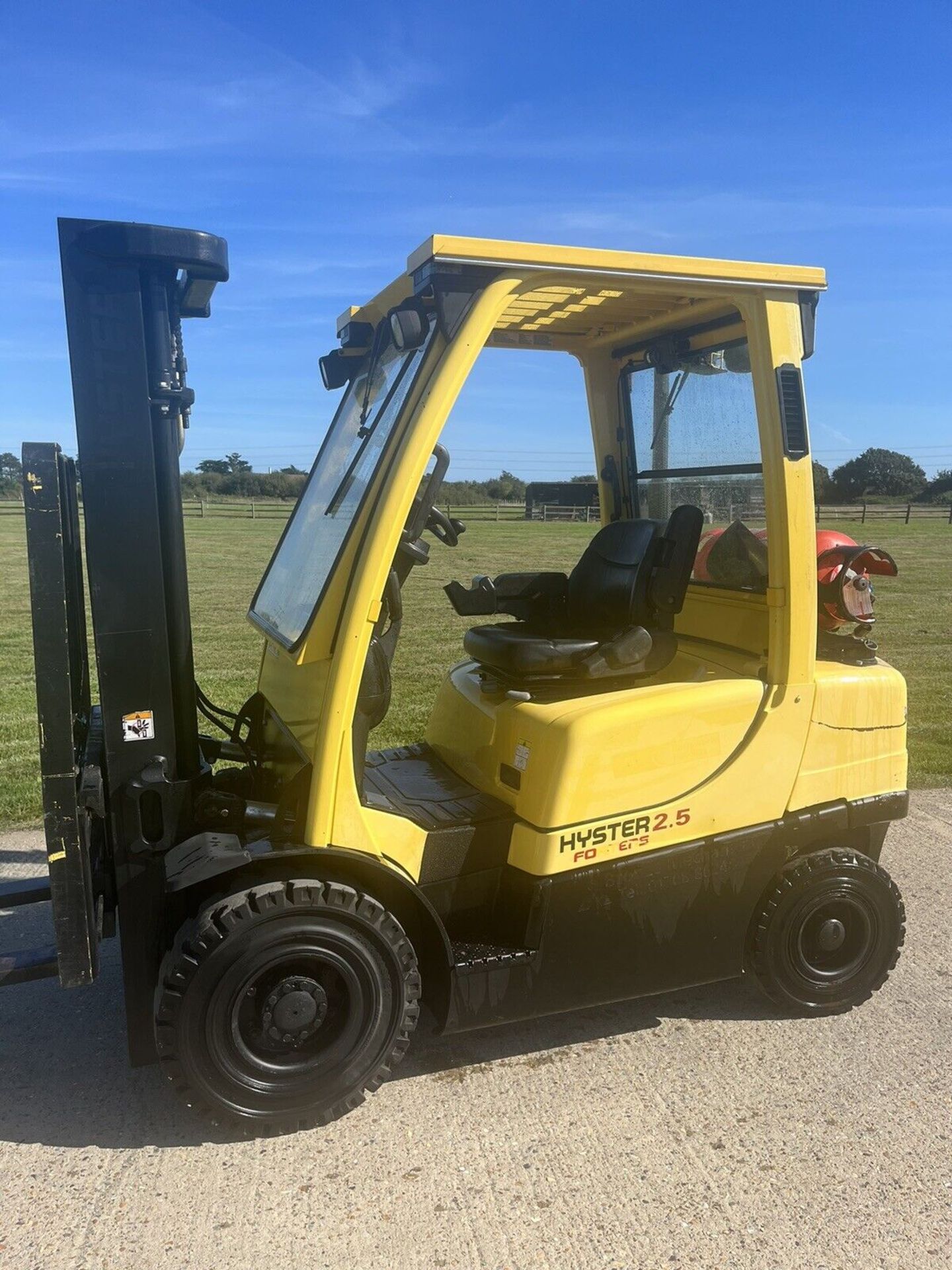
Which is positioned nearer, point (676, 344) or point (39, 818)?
point (676, 344)

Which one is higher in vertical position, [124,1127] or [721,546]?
[721,546]

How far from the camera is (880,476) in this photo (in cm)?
6069

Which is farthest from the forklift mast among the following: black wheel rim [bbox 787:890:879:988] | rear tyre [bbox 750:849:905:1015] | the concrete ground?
black wheel rim [bbox 787:890:879:988]

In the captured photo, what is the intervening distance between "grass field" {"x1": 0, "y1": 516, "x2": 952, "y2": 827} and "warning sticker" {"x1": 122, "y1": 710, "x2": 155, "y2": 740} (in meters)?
3.29

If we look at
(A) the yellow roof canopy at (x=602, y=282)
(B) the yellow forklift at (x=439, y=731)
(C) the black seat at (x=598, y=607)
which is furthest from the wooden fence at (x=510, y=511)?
(B) the yellow forklift at (x=439, y=731)

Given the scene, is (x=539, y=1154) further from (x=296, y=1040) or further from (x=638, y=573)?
(x=638, y=573)

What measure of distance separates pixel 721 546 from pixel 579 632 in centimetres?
70

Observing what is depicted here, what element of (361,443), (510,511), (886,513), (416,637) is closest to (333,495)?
(361,443)

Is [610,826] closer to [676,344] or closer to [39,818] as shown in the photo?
[676,344]

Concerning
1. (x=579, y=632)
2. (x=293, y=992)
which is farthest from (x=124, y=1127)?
(x=579, y=632)

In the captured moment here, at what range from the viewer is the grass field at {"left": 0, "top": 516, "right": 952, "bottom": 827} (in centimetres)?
782

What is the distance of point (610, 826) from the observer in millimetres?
3344

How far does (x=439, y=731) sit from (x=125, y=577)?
1.64m

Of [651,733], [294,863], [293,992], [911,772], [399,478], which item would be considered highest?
[399,478]
